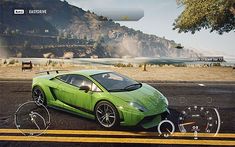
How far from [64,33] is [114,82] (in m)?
2.39

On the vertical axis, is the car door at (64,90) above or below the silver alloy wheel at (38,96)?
above

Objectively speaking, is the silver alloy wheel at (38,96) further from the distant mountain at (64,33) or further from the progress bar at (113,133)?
the progress bar at (113,133)

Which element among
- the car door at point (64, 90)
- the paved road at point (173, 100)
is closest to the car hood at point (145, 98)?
the paved road at point (173, 100)

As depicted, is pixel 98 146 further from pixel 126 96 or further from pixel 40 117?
pixel 40 117

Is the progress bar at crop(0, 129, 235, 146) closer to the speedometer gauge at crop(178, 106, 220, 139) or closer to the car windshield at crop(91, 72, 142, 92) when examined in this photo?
the speedometer gauge at crop(178, 106, 220, 139)

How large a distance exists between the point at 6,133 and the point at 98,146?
6.85 ft

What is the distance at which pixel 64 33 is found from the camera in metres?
8.14

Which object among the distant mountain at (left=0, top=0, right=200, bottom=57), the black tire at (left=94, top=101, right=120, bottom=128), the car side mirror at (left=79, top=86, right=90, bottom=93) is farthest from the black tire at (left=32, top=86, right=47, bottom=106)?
the black tire at (left=94, top=101, right=120, bottom=128)

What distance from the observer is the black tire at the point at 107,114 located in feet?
19.6

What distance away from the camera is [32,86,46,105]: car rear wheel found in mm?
7277

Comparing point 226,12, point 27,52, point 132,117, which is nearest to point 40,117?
point 27,52

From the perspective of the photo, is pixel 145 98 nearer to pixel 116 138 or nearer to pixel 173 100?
pixel 116 138

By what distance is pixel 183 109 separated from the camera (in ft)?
26.3

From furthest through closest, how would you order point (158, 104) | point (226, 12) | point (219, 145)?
point (226, 12) < point (158, 104) < point (219, 145)
